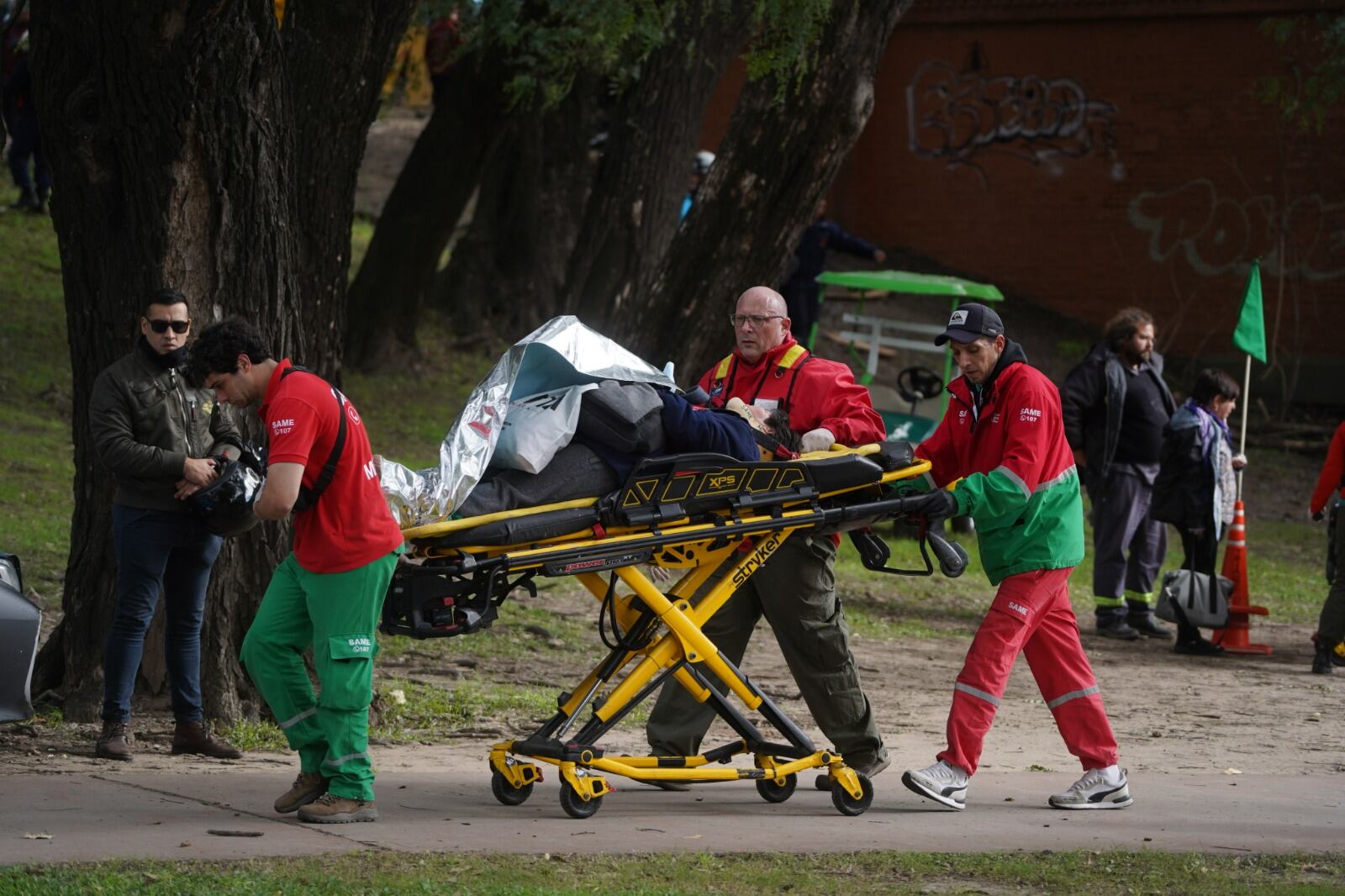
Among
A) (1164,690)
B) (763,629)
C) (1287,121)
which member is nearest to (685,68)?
(763,629)

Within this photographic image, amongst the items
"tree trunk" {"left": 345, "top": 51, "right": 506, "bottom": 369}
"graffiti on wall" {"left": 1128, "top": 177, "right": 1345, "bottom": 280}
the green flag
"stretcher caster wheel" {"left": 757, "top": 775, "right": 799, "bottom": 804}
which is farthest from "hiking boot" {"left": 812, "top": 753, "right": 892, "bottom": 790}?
"graffiti on wall" {"left": 1128, "top": 177, "right": 1345, "bottom": 280}

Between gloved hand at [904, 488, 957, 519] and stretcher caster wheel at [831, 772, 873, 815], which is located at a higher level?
gloved hand at [904, 488, 957, 519]

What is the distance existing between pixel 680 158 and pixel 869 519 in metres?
8.49

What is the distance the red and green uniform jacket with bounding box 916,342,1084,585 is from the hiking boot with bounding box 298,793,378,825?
2444 mm

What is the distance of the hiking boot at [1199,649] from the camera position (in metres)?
11.1

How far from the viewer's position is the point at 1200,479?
11.0 m

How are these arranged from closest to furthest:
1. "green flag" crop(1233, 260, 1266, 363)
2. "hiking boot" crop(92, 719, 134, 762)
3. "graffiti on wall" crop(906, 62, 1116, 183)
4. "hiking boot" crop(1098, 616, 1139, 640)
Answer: "hiking boot" crop(92, 719, 134, 762)
"hiking boot" crop(1098, 616, 1139, 640)
"green flag" crop(1233, 260, 1266, 363)
"graffiti on wall" crop(906, 62, 1116, 183)

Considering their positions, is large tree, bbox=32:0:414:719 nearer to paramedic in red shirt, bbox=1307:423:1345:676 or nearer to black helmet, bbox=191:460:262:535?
black helmet, bbox=191:460:262:535

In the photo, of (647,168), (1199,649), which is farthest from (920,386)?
(1199,649)

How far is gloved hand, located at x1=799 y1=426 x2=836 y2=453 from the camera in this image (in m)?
6.59

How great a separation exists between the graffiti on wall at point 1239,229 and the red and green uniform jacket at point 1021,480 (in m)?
15.5

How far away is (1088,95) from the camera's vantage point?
22.5 meters

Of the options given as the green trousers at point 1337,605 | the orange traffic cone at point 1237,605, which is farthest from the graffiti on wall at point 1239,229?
the green trousers at point 1337,605

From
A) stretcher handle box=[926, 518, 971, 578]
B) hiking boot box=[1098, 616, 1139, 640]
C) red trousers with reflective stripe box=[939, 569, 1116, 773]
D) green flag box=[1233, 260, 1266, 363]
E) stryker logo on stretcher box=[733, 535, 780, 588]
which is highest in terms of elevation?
green flag box=[1233, 260, 1266, 363]
